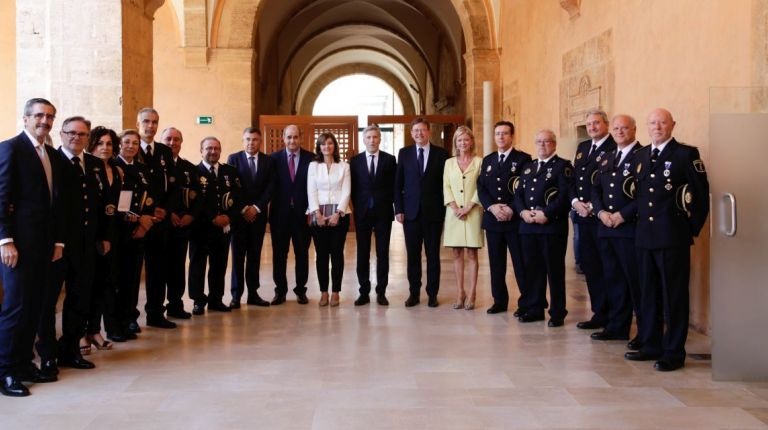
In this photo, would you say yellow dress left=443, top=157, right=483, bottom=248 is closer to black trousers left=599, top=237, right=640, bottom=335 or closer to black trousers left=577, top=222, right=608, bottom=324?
black trousers left=577, top=222, right=608, bottom=324

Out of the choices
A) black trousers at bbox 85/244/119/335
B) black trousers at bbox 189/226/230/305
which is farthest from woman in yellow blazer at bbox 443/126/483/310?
black trousers at bbox 85/244/119/335

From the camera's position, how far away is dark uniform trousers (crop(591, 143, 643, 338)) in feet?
17.1

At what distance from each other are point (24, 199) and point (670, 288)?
12.5ft

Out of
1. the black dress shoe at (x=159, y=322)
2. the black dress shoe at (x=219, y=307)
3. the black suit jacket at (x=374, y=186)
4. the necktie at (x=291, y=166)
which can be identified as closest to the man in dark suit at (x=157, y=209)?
the black dress shoe at (x=159, y=322)

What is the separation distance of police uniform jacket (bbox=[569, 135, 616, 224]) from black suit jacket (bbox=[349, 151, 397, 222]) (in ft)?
5.88

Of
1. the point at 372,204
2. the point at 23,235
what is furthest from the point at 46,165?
the point at 372,204

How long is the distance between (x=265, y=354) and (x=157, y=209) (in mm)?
1563

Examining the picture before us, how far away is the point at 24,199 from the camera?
428 centimetres

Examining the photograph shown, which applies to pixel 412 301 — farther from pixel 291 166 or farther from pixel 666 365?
pixel 666 365

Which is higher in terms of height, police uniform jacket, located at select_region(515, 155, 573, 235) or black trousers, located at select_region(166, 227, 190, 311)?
police uniform jacket, located at select_region(515, 155, 573, 235)

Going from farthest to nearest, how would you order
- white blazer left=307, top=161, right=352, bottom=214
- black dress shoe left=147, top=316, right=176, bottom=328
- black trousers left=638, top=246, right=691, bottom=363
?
white blazer left=307, top=161, right=352, bottom=214 < black dress shoe left=147, top=316, right=176, bottom=328 < black trousers left=638, top=246, right=691, bottom=363

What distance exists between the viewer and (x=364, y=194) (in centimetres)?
716

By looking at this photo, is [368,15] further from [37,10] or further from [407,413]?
[407,413]

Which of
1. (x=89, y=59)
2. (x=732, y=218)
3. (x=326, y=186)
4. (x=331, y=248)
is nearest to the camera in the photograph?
(x=732, y=218)
